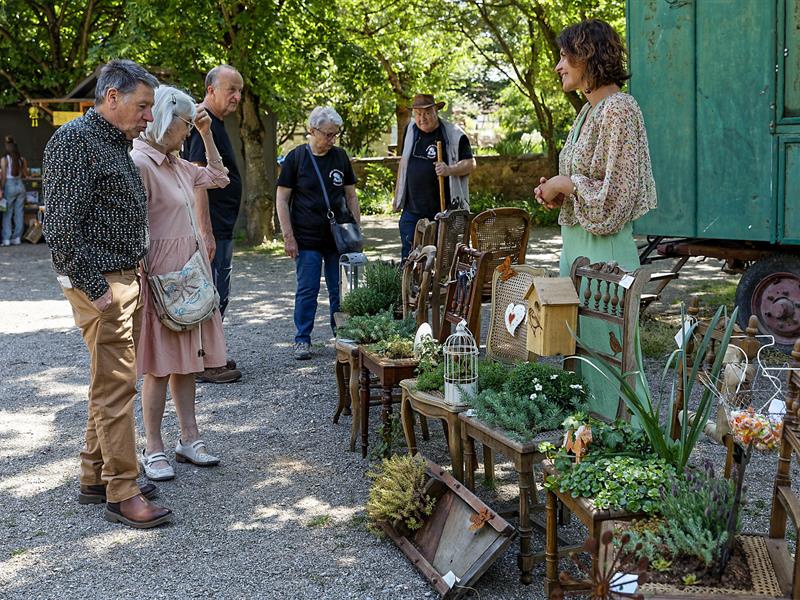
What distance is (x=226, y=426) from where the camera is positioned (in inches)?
230

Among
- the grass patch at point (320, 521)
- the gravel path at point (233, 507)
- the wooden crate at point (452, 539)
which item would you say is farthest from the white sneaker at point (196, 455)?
the wooden crate at point (452, 539)

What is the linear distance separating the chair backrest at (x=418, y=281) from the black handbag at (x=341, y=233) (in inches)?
45.3

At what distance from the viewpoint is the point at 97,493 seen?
4.57 m

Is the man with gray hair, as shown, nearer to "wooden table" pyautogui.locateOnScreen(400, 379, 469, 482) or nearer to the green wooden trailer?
"wooden table" pyautogui.locateOnScreen(400, 379, 469, 482)

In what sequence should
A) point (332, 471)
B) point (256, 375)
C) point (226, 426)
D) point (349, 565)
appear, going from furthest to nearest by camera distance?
Result: point (256, 375) → point (226, 426) → point (332, 471) → point (349, 565)

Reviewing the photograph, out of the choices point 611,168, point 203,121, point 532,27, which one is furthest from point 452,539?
point 532,27

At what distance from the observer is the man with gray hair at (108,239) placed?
3.87 meters

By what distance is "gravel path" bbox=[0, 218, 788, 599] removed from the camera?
3.72m

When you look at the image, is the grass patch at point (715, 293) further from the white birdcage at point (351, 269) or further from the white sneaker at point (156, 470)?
the white sneaker at point (156, 470)

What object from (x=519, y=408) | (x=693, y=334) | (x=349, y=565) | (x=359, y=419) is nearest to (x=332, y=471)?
(x=359, y=419)

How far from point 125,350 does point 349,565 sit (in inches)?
53.0

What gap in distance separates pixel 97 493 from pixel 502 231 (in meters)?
3.18

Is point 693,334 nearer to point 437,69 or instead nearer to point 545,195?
point 545,195

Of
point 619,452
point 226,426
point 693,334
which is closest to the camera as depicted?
point 619,452
